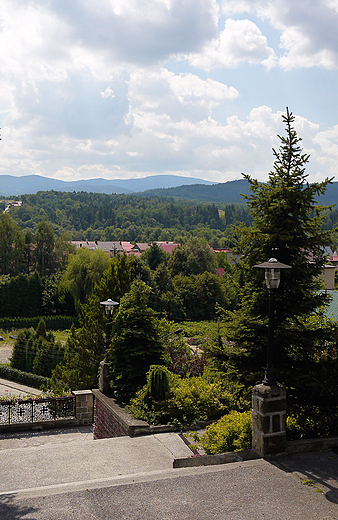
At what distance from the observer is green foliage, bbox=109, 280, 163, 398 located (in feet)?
37.1

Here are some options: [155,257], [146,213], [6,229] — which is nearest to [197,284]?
[155,257]

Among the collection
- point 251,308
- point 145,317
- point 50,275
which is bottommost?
point 50,275

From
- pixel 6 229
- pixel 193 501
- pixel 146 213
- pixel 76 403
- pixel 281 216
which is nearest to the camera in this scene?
pixel 193 501

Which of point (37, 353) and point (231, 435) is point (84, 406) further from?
point (37, 353)

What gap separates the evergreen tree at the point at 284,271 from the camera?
8.35 m

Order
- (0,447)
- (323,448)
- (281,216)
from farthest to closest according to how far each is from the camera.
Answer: (0,447) < (281,216) < (323,448)

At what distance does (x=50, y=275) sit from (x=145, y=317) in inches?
1918

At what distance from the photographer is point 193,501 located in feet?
16.9

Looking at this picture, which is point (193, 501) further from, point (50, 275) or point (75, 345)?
point (50, 275)

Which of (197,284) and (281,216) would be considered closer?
(281,216)

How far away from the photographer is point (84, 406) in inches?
539

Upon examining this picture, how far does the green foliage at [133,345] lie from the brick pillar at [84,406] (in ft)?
7.17

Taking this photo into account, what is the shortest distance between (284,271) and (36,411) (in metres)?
9.90

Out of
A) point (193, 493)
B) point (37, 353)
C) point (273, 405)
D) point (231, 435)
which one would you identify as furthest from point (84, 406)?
point (37, 353)
